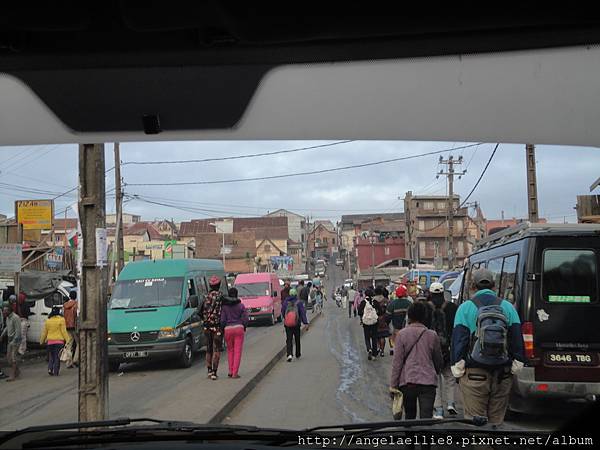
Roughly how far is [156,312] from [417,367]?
9742 millimetres

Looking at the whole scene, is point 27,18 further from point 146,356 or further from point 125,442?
point 146,356

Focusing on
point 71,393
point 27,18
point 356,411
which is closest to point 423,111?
point 27,18

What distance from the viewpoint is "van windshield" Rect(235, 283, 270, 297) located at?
2998 centimetres

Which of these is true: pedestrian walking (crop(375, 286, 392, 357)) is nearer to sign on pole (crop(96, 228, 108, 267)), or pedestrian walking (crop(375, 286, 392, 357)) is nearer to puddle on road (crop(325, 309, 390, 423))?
puddle on road (crop(325, 309, 390, 423))

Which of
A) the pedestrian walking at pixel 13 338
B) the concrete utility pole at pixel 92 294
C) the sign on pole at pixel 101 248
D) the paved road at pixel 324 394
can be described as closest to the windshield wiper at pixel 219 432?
the paved road at pixel 324 394

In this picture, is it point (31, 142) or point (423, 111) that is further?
point (31, 142)

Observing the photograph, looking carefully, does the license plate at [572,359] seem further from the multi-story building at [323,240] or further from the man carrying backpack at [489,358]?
the multi-story building at [323,240]

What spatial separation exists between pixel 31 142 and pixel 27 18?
0.84m

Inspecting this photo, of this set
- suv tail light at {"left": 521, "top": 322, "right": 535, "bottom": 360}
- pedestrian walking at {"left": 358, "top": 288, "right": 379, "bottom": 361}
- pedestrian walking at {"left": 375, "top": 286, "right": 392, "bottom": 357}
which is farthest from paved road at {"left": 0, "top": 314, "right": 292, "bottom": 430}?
suv tail light at {"left": 521, "top": 322, "right": 535, "bottom": 360}

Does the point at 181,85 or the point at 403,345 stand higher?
the point at 181,85

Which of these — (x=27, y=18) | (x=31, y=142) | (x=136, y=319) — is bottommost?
(x=136, y=319)

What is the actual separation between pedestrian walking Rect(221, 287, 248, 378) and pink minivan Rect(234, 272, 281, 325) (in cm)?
1683

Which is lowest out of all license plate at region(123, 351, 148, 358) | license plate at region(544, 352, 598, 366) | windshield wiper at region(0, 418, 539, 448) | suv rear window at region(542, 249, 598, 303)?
license plate at region(123, 351, 148, 358)

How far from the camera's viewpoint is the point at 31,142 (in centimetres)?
328
